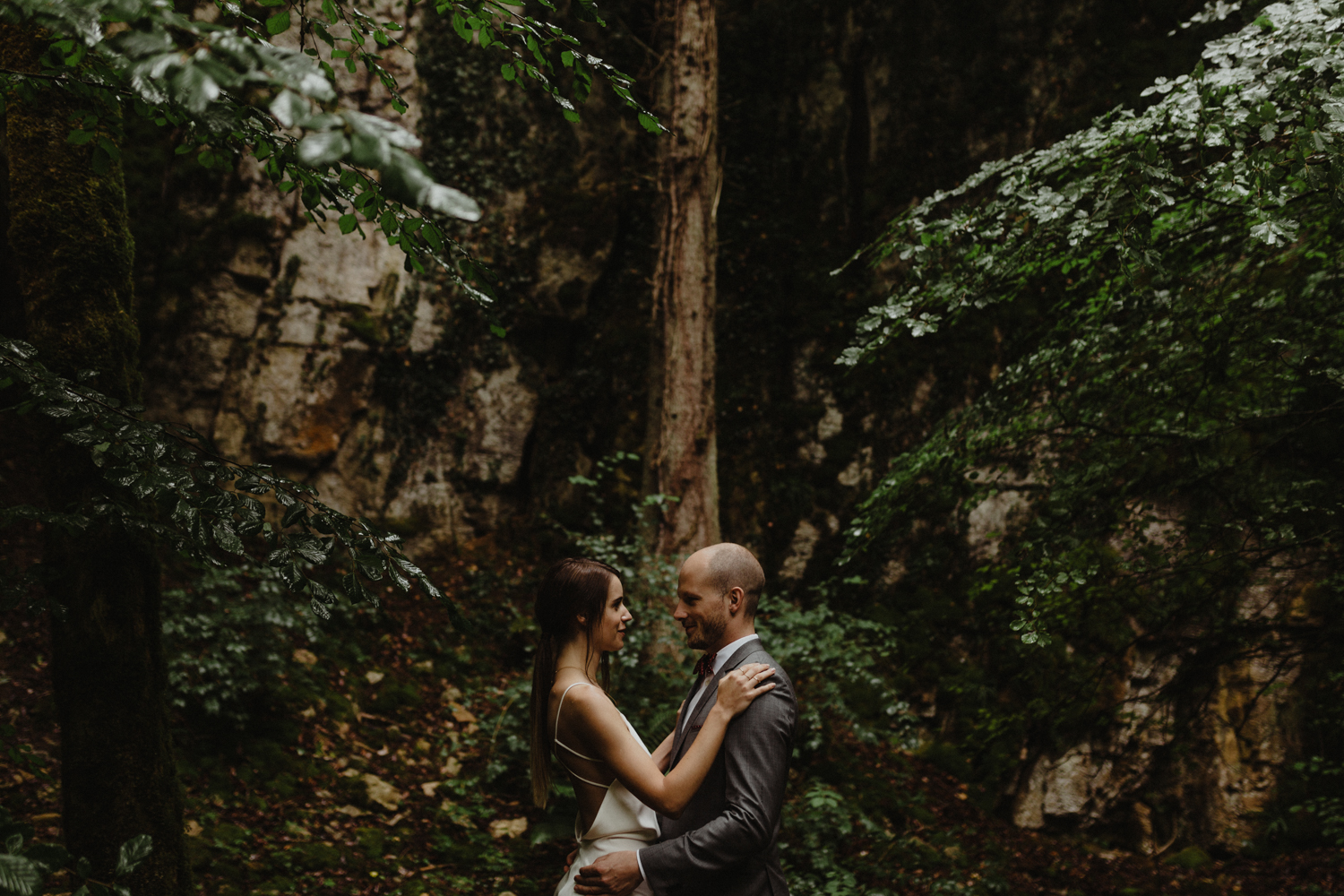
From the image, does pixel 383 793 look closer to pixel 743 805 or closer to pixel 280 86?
pixel 743 805

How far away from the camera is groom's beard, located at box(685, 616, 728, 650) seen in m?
2.38

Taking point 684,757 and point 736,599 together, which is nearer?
point 684,757

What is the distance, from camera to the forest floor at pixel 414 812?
4.66 metres

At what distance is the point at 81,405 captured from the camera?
2078mm

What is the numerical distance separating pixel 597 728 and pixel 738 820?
496mm

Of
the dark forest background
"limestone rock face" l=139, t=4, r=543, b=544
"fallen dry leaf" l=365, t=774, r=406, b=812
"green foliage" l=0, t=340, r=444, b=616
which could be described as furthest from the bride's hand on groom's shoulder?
"limestone rock face" l=139, t=4, r=543, b=544

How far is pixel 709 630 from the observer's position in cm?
238

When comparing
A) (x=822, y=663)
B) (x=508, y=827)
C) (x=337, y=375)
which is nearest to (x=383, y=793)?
(x=508, y=827)

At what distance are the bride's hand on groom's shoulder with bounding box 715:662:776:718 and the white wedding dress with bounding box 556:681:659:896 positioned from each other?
33 cm

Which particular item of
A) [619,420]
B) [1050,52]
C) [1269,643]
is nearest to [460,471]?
[619,420]

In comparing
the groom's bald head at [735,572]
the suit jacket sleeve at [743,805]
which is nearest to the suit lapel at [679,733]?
the suit jacket sleeve at [743,805]

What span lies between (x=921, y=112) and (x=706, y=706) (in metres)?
9.50

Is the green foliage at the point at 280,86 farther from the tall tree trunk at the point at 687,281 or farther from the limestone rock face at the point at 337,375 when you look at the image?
the limestone rock face at the point at 337,375

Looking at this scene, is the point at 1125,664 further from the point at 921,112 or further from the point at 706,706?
the point at 921,112
